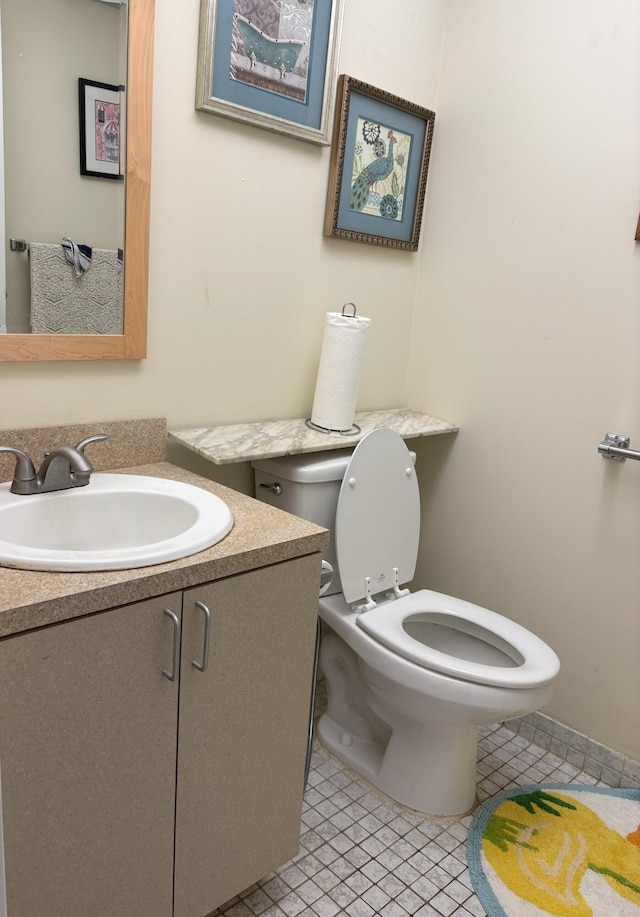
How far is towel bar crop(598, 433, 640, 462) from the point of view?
1.63m

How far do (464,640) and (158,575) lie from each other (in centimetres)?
103

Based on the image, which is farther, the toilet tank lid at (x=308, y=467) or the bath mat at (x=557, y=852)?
the toilet tank lid at (x=308, y=467)

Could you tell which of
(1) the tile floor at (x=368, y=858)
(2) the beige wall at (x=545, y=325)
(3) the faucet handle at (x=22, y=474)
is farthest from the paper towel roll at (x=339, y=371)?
(1) the tile floor at (x=368, y=858)

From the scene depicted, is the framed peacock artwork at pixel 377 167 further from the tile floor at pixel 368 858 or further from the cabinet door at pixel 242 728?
the tile floor at pixel 368 858

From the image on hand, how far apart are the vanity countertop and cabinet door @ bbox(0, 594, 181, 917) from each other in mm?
25

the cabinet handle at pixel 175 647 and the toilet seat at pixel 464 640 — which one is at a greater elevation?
A: the cabinet handle at pixel 175 647

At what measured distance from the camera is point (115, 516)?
1.29m

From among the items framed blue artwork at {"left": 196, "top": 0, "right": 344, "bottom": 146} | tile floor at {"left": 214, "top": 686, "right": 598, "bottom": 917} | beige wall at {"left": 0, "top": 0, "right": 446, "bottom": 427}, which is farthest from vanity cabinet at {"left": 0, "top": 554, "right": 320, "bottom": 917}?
framed blue artwork at {"left": 196, "top": 0, "right": 344, "bottom": 146}

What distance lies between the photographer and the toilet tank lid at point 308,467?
1.56m

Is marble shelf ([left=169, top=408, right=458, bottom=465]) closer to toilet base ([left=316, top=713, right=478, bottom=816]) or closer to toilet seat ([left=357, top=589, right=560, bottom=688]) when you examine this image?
toilet seat ([left=357, top=589, right=560, bottom=688])

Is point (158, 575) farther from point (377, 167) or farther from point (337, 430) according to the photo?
point (377, 167)

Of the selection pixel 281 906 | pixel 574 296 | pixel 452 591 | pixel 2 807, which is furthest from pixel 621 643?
pixel 2 807

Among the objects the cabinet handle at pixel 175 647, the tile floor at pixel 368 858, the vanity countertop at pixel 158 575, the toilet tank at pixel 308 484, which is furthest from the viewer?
the toilet tank at pixel 308 484

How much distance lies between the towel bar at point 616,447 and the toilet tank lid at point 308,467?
0.63 metres
